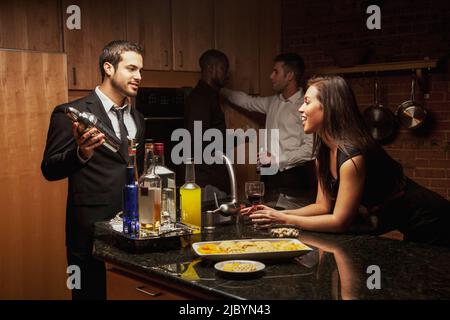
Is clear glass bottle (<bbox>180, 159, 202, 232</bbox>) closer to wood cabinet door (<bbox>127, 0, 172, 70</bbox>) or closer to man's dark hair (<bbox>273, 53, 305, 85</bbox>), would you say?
wood cabinet door (<bbox>127, 0, 172, 70</bbox>)

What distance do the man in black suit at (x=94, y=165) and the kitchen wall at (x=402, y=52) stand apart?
2.43 m

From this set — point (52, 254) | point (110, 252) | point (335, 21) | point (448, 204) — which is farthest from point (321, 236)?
point (335, 21)

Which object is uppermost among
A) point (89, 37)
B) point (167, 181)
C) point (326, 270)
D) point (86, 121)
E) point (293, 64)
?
point (89, 37)

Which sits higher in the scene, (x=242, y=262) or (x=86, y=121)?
(x=86, y=121)

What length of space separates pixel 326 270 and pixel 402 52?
330 cm

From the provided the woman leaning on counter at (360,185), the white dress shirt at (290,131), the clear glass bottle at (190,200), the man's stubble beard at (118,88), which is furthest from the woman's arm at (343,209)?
the white dress shirt at (290,131)

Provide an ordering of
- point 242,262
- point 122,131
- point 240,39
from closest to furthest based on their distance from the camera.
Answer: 1. point 242,262
2. point 122,131
3. point 240,39

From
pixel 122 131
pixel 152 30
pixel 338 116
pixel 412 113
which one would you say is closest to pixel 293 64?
pixel 412 113

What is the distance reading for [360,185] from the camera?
88.5 inches

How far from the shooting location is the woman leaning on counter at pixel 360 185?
89.5 inches

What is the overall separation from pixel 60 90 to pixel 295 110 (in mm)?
1937

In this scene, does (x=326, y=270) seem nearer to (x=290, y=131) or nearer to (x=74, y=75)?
(x=74, y=75)

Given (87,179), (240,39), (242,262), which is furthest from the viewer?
(240,39)
